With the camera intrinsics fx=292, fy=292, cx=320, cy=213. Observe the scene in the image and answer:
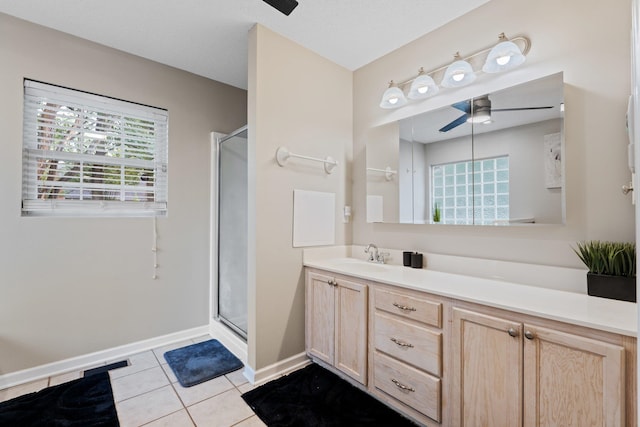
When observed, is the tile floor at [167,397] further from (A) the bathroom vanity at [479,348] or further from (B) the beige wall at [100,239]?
(A) the bathroom vanity at [479,348]

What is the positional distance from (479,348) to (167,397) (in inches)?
74.6

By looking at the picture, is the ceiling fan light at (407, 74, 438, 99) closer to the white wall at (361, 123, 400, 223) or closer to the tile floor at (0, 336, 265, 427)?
the white wall at (361, 123, 400, 223)

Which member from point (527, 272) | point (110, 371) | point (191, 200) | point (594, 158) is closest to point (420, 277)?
point (527, 272)

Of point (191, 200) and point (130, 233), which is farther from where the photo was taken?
point (191, 200)

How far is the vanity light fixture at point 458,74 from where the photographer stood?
1.90 meters

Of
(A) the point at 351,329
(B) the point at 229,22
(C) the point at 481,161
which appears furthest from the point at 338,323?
(B) the point at 229,22

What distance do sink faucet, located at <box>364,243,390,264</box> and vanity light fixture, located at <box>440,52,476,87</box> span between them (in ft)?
4.39

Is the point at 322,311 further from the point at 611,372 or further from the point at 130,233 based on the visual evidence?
the point at 130,233

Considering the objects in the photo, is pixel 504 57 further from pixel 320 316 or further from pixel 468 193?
pixel 320 316

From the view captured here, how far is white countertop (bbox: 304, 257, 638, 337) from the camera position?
3.53ft

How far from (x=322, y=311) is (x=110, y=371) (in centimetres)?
167

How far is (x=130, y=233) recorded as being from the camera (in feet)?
8.23

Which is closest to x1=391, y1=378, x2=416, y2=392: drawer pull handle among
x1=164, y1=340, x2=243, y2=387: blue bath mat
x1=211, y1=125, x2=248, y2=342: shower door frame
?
x1=164, y1=340, x2=243, y2=387: blue bath mat

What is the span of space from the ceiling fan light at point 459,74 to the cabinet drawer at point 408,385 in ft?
5.96
